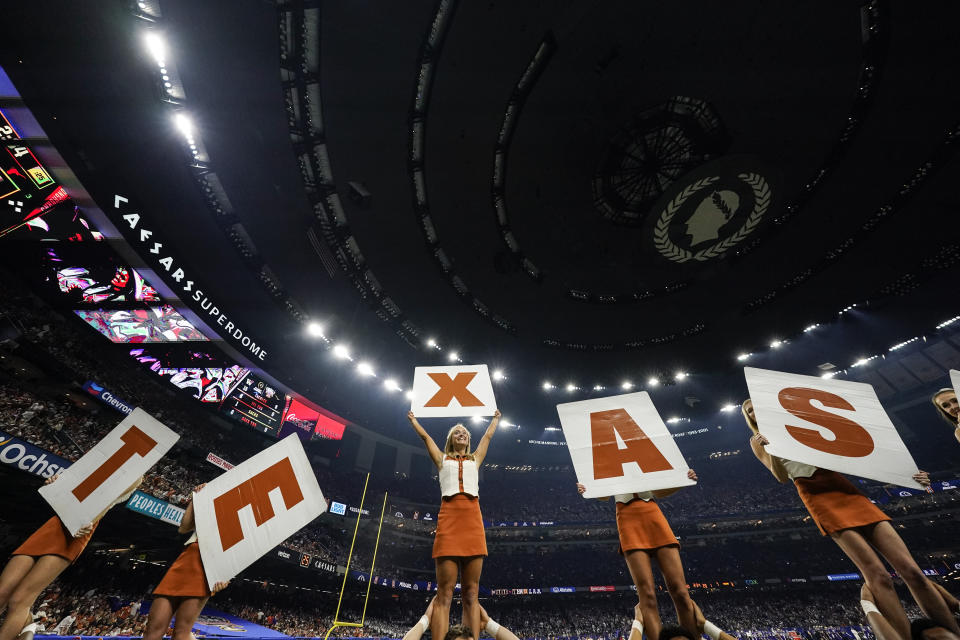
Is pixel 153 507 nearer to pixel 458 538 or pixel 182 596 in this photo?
pixel 182 596

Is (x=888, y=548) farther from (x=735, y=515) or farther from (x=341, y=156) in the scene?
(x=735, y=515)

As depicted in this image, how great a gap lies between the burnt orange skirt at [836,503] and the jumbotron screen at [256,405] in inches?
784

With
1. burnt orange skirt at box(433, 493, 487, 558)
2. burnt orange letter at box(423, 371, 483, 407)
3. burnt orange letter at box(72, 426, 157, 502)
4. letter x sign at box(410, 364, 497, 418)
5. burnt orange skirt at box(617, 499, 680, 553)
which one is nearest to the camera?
burnt orange skirt at box(433, 493, 487, 558)

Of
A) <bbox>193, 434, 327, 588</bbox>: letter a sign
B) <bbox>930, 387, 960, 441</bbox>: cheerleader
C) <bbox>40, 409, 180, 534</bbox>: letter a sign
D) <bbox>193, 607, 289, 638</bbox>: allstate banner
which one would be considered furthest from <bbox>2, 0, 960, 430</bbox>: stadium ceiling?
<bbox>193, 607, 289, 638</bbox>: allstate banner

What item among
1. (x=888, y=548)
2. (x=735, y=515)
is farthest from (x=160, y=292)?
(x=735, y=515)

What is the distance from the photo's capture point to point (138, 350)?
1413 centimetres

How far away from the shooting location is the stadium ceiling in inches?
226

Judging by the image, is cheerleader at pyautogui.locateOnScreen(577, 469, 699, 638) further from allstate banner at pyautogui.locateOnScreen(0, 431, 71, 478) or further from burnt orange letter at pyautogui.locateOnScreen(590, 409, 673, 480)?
allstate banner at pyautogui.locateOnScreen(0, 431, 71, 478)

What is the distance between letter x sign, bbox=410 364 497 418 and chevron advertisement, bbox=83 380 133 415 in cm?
1569

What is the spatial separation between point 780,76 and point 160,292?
18.6 m

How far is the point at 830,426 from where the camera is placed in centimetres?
346

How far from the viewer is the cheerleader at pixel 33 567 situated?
3387mm

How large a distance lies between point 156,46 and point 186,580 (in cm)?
783

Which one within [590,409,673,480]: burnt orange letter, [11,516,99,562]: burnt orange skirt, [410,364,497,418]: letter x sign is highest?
[410,364,497,418]: letter x sign
